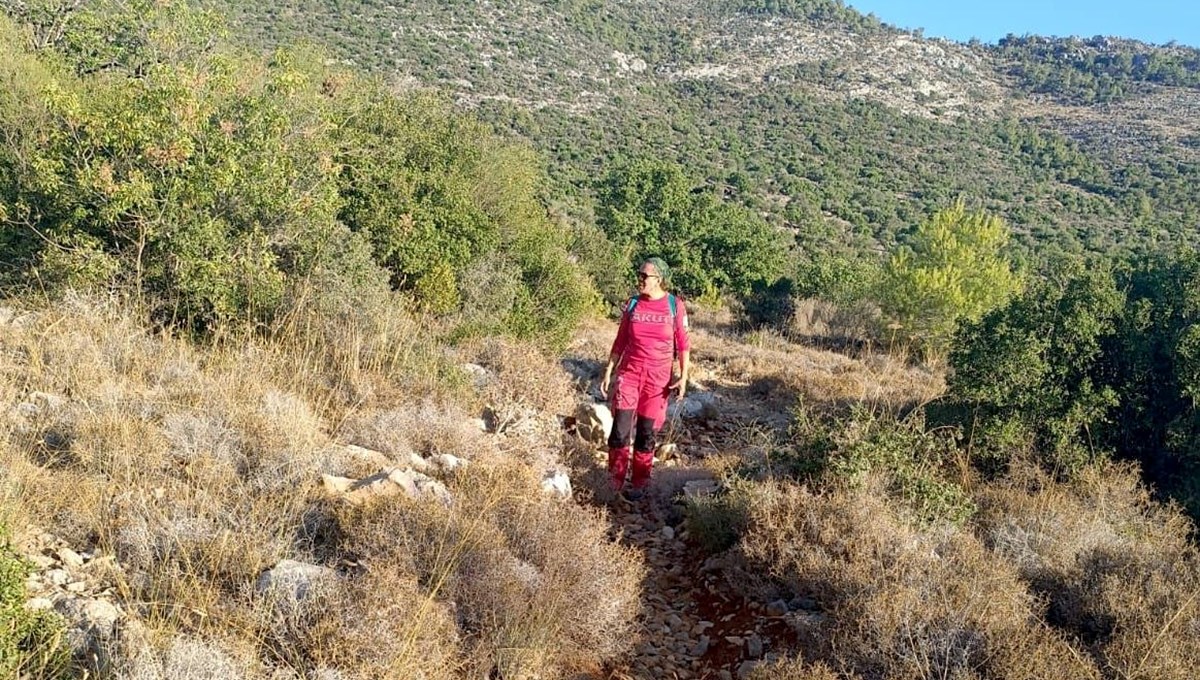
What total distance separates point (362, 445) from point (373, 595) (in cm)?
195

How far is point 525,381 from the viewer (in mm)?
6680

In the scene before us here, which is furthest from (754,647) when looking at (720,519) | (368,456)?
(368,456)

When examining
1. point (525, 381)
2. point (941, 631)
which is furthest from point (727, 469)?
point (941, 631)

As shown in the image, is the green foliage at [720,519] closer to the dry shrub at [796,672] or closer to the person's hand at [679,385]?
the person's hand at [679,385]

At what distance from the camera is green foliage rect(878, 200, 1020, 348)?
20953 mm

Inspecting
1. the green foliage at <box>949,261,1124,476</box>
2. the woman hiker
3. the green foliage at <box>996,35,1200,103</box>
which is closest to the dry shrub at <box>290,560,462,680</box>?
the woman hiker

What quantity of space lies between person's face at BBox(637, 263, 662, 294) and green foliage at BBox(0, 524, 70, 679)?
3.93m

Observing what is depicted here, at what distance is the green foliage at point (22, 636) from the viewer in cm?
233

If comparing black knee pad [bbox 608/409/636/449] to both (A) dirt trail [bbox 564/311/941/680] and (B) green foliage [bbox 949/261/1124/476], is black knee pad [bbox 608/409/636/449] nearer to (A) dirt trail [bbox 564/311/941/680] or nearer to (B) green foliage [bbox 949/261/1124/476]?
(A) dirt trail [bbox 564/311/941/680]

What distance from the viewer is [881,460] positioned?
4.95 meters

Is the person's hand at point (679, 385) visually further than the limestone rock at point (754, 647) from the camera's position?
Yes

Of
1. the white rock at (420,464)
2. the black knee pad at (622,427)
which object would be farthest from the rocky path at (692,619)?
the white rock at (420,464)

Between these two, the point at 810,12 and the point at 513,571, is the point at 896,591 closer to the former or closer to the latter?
the point at 513,571

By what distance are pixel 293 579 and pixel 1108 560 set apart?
425 centimetres
